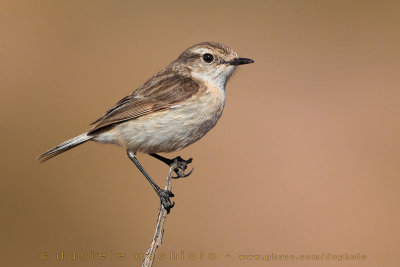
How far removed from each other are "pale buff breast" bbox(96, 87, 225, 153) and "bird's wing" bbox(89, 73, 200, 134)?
0.19ft

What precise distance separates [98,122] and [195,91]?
3.07 feet

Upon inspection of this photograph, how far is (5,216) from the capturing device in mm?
7480

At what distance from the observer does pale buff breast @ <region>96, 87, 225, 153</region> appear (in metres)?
4.90

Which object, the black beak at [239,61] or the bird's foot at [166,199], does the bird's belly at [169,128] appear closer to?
the bird's foot at [166,199]

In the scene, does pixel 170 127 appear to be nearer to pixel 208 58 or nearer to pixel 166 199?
pixel 166 199

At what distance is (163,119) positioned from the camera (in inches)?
195

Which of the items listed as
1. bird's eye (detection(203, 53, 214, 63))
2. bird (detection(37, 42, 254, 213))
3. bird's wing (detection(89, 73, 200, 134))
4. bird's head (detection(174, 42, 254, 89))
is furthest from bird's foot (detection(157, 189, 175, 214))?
bird's eye (detection(203, 53, 214, 63))

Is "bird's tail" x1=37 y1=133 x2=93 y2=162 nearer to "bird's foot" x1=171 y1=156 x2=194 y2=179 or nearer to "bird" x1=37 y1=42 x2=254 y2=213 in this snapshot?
"bird" x1=37 y1=42 x2=254 y2=213

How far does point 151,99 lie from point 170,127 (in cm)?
39

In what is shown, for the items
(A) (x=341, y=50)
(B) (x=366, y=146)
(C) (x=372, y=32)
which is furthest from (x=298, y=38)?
(B) (x=366, y=146)

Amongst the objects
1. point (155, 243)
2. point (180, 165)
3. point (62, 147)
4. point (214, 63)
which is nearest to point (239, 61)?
point (214, 63)

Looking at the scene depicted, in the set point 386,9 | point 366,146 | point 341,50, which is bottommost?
point 366,146

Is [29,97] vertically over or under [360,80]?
under

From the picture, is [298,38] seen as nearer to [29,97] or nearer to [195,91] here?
[29,97]
